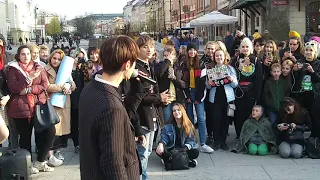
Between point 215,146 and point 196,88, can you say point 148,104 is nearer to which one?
point 196,88

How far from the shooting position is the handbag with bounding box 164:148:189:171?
20.2 feet

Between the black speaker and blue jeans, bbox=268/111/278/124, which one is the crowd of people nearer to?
blue jeans, bbox=268/111/278/124

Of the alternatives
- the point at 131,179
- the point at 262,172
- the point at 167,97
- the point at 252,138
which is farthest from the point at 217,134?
the point at 131,179

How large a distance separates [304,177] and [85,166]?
3.93 m

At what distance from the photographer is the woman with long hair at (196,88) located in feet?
23.7

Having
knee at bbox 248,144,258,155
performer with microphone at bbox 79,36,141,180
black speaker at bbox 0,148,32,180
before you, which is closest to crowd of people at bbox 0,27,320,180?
knee at bbox 248,144,258,155

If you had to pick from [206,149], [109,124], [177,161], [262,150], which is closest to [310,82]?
[262,150]

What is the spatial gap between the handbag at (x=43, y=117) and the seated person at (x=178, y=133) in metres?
1.66

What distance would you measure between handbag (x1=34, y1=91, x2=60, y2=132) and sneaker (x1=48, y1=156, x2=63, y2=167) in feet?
3.17

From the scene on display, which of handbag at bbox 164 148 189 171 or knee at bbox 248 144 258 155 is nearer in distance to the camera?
handbag at bbox 164 148 189 171

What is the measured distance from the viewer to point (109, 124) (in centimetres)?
255

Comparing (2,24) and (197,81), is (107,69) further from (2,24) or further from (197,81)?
(2,24)

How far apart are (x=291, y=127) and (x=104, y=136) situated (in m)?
4.86

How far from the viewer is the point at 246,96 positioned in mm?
7316
